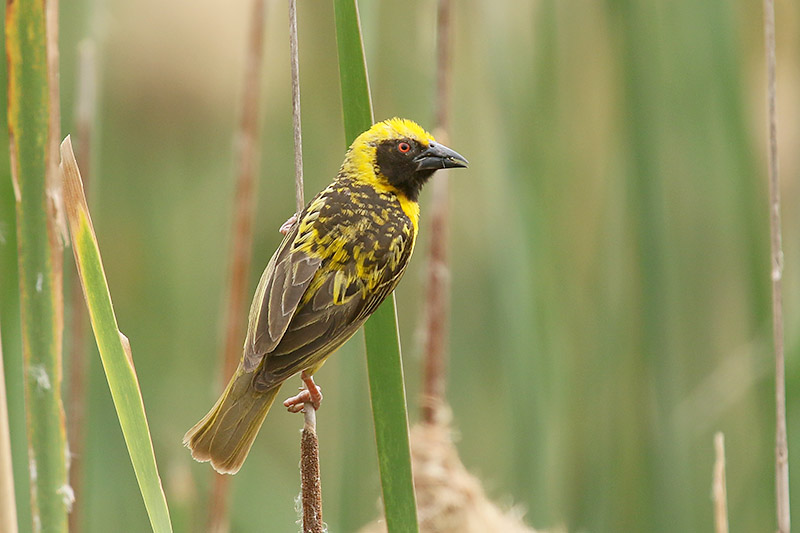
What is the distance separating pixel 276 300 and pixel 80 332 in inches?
44.1

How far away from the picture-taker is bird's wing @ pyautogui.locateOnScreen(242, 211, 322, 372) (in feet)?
5.31

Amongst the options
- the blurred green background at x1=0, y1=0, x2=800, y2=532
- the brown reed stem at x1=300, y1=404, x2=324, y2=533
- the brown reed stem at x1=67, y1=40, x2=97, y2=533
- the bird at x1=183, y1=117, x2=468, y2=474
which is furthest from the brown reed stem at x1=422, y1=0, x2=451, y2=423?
the brown reed stem at x1=300, y1=404, x2=324, y2=533

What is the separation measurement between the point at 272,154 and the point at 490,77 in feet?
4.59

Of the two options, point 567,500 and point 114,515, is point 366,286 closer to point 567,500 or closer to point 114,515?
point 567,500

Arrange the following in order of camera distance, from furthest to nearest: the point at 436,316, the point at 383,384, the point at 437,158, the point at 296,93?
1. the point at 436,316
2. the point at 437,158
3. the point at 296,93
4. the point at 383,384

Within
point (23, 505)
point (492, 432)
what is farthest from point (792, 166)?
point (23, 505)

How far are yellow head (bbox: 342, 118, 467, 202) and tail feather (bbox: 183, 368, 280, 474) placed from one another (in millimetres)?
581

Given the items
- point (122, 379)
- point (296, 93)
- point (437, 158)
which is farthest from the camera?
point (437, 158)

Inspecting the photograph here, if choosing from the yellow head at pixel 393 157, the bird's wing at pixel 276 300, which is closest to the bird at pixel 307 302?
the bird's wing at pixel 276 300

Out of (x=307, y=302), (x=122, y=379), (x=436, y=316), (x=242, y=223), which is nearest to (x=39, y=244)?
(x=122, y=379)

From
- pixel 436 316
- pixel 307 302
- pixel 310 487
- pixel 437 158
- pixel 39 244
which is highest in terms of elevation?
pixel 437 158

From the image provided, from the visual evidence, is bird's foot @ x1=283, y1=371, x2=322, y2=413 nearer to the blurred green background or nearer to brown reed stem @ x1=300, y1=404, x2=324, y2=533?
brown reed stem @ x1=300, y1=404, x2=324, y2=533

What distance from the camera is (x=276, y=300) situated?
1656mm

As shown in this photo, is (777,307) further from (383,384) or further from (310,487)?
(310,487)
